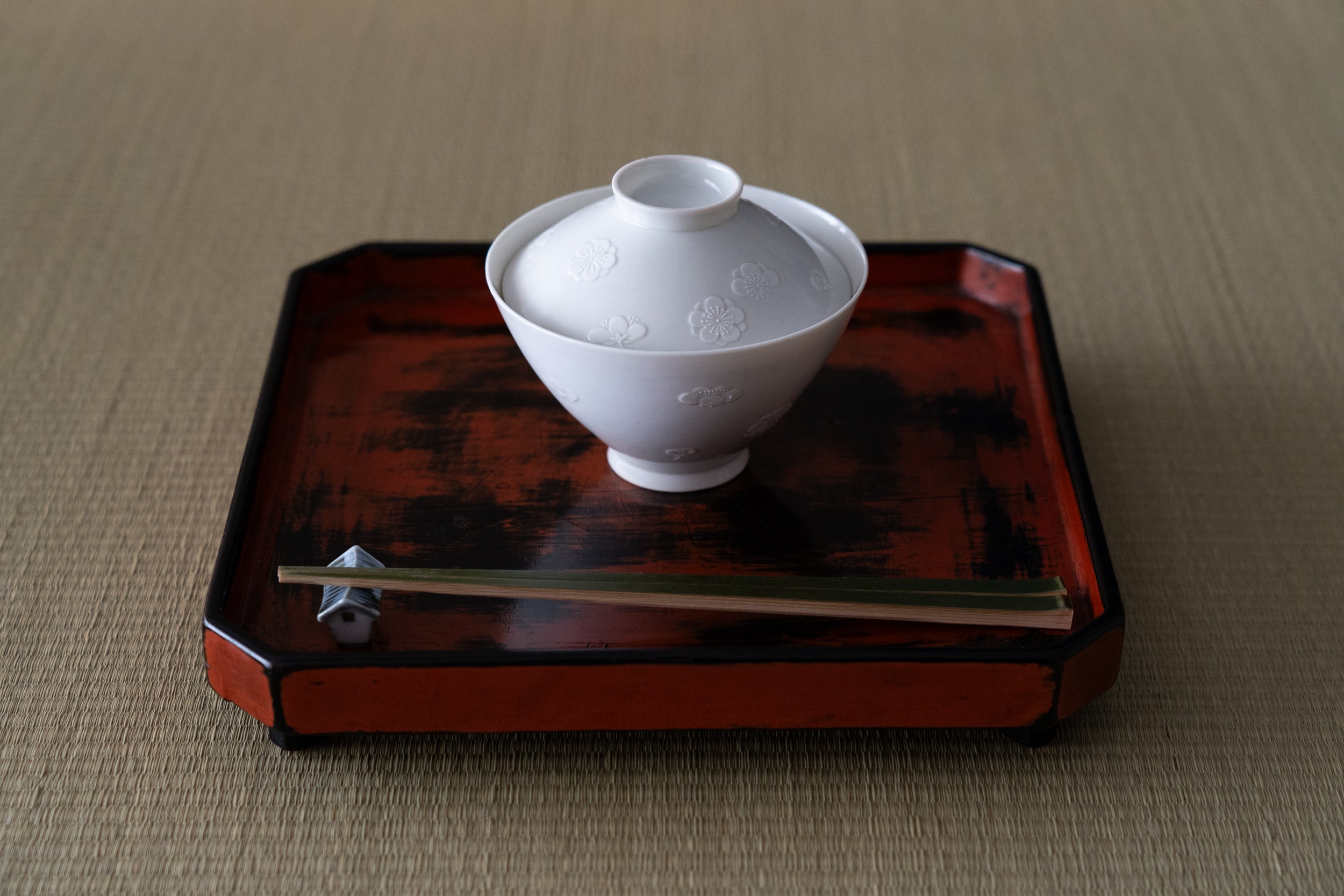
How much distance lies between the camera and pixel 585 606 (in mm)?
667

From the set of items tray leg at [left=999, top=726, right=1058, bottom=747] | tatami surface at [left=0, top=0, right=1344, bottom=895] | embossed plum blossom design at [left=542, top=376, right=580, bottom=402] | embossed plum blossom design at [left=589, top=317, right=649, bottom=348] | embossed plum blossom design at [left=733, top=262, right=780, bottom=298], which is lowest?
tatami surface at [left=0, top=0, right=1344, bottom=895]

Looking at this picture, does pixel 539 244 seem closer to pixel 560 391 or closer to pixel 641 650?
pixel 560 391

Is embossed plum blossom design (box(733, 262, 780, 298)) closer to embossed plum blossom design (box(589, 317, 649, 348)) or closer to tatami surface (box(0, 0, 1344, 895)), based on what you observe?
embossed plum blossom design (box(589, 317, 649, 348))

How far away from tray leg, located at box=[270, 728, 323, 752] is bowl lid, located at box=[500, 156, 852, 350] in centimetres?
26

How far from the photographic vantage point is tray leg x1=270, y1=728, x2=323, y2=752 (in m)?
0.66

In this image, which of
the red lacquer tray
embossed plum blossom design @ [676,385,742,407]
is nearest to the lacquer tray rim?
the red lacquer tray

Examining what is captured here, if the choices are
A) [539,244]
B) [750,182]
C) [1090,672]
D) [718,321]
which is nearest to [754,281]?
[718,321]

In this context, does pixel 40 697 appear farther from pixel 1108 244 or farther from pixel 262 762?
pixel 1108 244

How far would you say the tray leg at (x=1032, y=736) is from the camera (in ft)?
2.16

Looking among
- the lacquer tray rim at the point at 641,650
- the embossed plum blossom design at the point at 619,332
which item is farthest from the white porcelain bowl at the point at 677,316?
the lacquer tray rim at the point at 641,650

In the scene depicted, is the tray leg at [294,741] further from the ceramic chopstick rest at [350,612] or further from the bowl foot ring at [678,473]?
the bowl foot ring at [678,473]

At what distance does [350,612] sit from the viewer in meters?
0.63

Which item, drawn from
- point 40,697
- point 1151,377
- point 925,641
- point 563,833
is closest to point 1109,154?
point 1151,377

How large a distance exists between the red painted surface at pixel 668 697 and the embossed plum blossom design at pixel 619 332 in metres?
0.17
